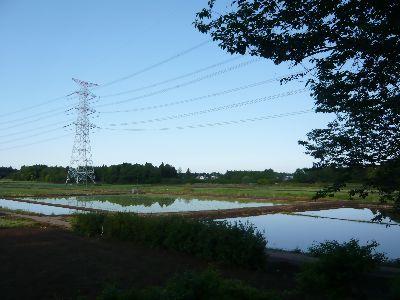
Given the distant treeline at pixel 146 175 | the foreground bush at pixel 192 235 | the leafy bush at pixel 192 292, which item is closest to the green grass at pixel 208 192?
the foreground bush at pixel 192 235

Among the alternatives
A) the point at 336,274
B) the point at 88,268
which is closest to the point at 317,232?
the point at 88,268

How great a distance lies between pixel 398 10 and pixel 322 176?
2.98m

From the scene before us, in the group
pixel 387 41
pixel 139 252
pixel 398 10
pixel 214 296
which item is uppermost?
pixel 398 10

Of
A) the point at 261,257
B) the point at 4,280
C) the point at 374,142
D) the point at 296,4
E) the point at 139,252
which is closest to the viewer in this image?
the point at 296,4

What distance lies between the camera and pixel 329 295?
23.0ft

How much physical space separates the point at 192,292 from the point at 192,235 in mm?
7912

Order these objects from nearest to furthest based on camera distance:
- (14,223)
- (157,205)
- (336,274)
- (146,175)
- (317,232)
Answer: (336,274) → (317,232) → (14,223) → (157,205) → (146,175)

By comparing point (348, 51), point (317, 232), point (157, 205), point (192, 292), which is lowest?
point (317, 232)

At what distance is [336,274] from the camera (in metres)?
7.32

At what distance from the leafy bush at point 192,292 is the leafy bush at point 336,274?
2.17 meters

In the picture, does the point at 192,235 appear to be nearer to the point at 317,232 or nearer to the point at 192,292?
the point at 192,292

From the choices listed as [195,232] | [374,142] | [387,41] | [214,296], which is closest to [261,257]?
[195,232]

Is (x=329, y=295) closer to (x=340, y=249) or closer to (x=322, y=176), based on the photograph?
(x=340, y=249)

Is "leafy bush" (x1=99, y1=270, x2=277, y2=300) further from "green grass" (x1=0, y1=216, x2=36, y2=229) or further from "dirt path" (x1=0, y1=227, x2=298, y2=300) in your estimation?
"green grass" (x1=0, y1=216, x2=36, y2=229)
